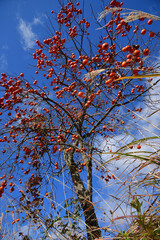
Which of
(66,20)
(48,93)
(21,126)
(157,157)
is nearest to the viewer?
(157,157)

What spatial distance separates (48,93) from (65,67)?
3.07ft

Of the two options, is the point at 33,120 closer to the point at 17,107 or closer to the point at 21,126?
the point at 21,126

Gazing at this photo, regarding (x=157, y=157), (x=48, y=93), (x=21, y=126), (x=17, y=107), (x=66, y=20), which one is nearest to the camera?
(x=157, y=157)

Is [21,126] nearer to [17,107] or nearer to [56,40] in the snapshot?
[17,107]

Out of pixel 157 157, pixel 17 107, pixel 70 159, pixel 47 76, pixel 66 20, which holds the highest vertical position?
pixel 66 20

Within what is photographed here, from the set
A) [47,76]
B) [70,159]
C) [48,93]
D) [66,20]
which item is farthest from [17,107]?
[66,20]

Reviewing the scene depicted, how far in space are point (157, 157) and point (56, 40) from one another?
4.34m

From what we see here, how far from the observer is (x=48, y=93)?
4.35 m

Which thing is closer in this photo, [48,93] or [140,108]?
[48,93]

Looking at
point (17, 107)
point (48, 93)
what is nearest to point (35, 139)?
point (17, 107)

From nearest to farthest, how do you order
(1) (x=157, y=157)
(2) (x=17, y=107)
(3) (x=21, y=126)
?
(1) (x=157, y=157)
(3) (x=21, y=126)
(2) (x=17, y=107)

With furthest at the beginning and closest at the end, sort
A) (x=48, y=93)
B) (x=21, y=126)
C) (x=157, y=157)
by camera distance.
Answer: (x=48, y=93)
(x=21, y=126)
(x=157, y=157)

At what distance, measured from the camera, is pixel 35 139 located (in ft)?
13.8

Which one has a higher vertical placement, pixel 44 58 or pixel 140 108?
pixel 44 58
